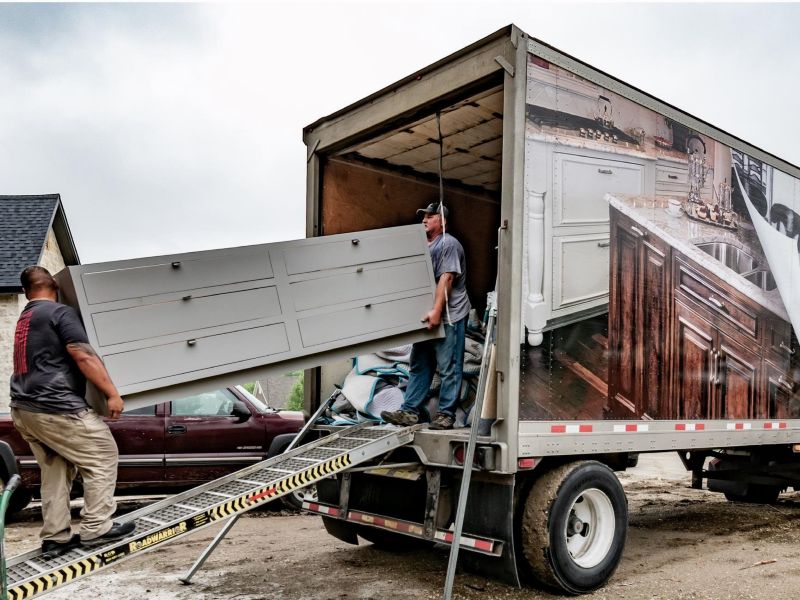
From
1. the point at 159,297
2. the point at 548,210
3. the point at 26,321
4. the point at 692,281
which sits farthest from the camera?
the point at 692,281

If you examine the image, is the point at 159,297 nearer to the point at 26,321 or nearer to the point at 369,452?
the point at 26,321

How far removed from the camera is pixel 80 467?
4.03 metres

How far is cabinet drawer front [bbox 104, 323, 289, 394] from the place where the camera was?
168 inches

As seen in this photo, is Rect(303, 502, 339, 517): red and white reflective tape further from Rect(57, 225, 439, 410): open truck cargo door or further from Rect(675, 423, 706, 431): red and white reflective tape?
Rect(675, 423, 706, 431): red and white reflective tape

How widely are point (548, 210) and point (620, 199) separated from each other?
2.46 ft

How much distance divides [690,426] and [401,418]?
2145mm

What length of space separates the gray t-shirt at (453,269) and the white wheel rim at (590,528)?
1463 mm

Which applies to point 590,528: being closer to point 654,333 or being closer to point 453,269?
point 654,333

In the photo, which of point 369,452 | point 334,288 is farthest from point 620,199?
point 369,452

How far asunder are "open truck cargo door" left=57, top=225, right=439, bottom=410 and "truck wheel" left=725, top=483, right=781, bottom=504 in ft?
17.8

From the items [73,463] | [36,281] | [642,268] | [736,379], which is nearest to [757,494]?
[736,379]

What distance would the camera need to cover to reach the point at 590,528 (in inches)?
204

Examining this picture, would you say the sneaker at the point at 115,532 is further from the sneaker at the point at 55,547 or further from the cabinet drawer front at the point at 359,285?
the cabinet drawer front at the point at 359,285

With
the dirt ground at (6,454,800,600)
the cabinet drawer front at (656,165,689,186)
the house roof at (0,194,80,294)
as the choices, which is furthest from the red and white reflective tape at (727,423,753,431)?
the house roof at (0,194,80,294)
